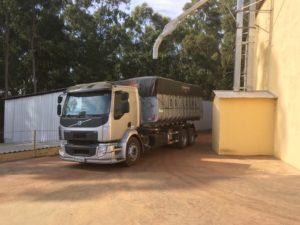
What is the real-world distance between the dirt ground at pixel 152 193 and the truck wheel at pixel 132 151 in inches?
13.3

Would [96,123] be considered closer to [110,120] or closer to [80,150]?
[110,120]

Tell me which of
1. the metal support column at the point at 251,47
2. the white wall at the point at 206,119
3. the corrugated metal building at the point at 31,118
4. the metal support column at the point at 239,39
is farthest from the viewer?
the white wall at the point at 206,119

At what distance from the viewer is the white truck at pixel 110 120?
12.3 m

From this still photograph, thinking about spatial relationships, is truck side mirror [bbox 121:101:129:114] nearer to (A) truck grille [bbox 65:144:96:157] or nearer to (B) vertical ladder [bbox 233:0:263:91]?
(A) truck grille [bbox 65:144:96:157]

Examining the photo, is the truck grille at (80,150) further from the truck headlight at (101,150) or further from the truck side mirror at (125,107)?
the truck side mirror at (125,107)

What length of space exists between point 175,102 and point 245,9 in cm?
615

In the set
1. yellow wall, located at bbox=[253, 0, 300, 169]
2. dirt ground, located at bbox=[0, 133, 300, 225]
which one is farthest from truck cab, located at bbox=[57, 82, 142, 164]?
yellow wall, located at bbox=[253, 0, 300, 169]

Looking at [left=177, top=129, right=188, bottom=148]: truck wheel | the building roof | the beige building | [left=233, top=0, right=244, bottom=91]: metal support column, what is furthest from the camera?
[left=177, top=129, right=188, bottom=148]: truck wheel

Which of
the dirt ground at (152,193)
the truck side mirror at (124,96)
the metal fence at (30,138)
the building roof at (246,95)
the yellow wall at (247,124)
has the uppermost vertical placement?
the building roof at (246,95)

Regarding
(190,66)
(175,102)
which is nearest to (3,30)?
(190,66)

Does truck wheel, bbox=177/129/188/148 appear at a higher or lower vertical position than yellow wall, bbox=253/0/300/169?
lower

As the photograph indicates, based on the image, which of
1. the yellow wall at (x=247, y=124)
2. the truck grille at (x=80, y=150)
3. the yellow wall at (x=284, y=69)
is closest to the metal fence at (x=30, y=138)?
the truck grille at (x=80, y=150)

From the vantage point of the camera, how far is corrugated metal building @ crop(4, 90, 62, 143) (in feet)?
74.3

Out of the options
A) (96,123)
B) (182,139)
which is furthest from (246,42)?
(96,123)
